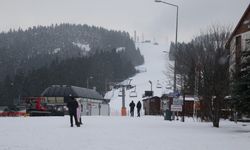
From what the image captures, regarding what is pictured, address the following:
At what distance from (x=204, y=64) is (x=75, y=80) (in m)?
113

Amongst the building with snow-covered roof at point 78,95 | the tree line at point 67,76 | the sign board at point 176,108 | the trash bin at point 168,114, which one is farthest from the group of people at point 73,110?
the tree line at point 67,76

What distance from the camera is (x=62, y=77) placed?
13388 centimetres

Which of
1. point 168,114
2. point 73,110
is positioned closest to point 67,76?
point 168,114

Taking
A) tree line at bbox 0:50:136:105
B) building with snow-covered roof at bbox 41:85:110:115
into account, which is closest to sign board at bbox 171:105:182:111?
building with snow-covered roof at bbox 41:85:110:115

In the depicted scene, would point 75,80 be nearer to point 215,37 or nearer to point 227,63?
point 215,37

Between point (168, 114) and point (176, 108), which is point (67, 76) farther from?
point (176, 108)

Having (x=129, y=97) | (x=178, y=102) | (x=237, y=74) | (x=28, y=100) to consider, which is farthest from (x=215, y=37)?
(x=129, y=97)

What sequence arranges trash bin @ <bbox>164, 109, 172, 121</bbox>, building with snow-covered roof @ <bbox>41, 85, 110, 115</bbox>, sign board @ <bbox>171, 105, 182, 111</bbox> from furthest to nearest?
building with snow-covered roof @ <bbox>41, 85, 110, 115</bbox>
trash bin @ <bbox>164, 109, 172, 121</bbox>
sign board @ <bbox>171, 105, 182, 111</bbox>

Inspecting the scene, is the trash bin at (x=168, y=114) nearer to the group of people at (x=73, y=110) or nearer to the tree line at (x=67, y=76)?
the group of people at (x=73, y=110)

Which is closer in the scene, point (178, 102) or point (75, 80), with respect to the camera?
point (178, 102)

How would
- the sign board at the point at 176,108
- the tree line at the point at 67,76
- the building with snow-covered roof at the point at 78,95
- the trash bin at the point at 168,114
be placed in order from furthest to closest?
the tree line at the point at 67,76 < the building with snow-covered roof at the point at 78,95 < the trash bin at the point at 168,114 < the sign board at the point at 176,108

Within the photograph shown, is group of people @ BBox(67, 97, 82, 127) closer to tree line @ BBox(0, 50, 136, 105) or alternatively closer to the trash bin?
the trash bin

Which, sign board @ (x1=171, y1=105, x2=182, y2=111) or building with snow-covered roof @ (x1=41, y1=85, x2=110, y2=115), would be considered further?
building with snow-covered roof @ (x1=41, y1=85, x2=110, y2=115)

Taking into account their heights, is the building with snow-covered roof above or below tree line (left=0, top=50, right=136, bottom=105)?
below
